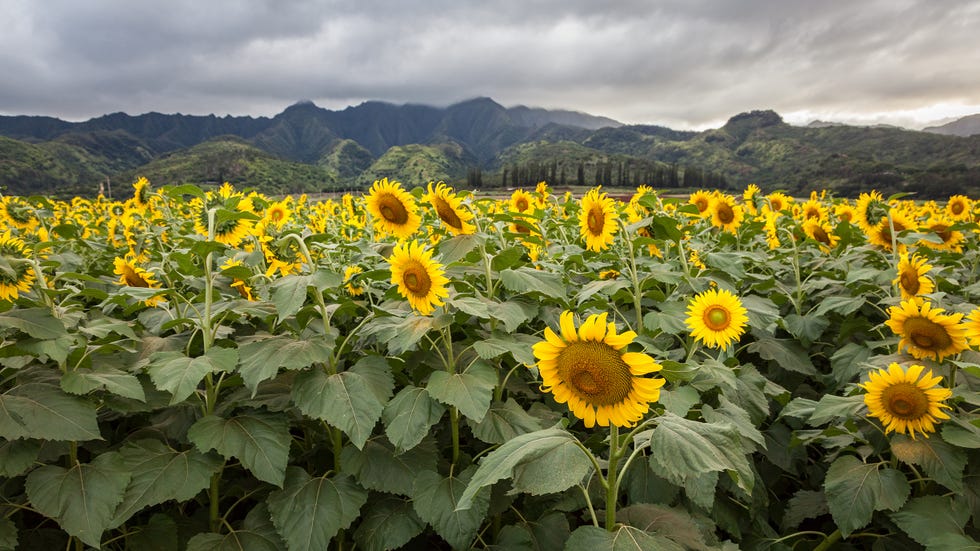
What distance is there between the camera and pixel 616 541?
76.4 inches

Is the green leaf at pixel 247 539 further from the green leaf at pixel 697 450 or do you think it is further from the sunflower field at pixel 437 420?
the green leaf at pixel 697 450

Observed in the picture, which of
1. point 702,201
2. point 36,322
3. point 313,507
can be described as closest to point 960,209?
point 702,201

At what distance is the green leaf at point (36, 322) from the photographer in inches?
89.4

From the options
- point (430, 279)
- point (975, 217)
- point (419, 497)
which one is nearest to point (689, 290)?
point (430, 279)

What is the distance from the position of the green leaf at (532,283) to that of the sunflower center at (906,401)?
1.92 m

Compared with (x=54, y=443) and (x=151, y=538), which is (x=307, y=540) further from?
(x=54, y=443)

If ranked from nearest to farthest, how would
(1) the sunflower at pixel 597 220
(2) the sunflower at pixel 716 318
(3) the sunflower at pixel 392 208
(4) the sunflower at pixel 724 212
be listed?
(2) the sunflower at pixel 716 318 < (3) the sunflower at pixel 392 208 < (1) the sunflower at pixel 597 220 < (4) the sunflower at pixel 724 212

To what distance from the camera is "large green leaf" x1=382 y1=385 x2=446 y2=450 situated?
2.34 m

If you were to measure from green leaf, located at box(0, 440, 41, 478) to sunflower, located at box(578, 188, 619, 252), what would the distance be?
3729 millimetres

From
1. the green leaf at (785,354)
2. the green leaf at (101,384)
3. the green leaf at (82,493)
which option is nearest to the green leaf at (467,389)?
the green leaf at (101,384)

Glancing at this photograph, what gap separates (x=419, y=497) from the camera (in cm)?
249

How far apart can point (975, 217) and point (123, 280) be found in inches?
453

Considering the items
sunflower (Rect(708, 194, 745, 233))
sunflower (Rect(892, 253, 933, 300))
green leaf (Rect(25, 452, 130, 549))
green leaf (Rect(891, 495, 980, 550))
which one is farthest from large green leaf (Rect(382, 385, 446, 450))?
sunflower (Rect(708, 194, 745, 233))

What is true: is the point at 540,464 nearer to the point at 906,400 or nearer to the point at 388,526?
the point at 388,526
